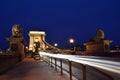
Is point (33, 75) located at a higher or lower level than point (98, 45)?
lower

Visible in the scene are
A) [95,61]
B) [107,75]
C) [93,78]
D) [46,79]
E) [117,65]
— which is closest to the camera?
[117,65]

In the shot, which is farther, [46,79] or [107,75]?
[46,79]

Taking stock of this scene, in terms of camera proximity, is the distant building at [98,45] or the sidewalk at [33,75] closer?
the sidewalk at [33,75]

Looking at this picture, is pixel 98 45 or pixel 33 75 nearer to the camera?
pixel 33 75

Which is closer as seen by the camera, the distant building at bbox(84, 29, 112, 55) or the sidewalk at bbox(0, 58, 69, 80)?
the sidewalk at bbox(0, 58, 69, 80)

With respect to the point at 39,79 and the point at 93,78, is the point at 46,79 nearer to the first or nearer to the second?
the point at 39,79

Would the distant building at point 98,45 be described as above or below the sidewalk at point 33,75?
above

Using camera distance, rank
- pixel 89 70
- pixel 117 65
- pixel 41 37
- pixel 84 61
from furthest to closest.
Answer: pixel 41 37, pixel 89 70, pixel 84 61, pixel 117 65

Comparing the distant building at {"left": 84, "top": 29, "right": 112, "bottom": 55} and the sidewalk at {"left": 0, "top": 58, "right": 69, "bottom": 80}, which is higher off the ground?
the distant building at {"left": 84, "top": 29, "right": 112, "bottom": 55}

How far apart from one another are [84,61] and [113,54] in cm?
1345

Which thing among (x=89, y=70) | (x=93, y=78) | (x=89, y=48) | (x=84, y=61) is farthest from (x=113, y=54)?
(x=84, y=61)

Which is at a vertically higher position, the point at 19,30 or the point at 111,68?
the point at 19,30

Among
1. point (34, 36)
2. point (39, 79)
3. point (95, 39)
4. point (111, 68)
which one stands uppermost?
point (34, 36)

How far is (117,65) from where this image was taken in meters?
3.83
